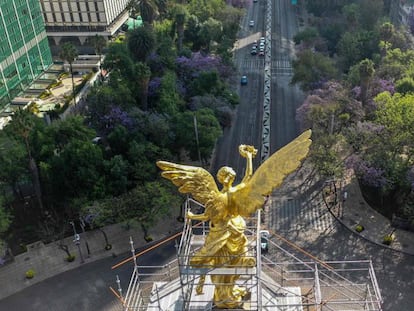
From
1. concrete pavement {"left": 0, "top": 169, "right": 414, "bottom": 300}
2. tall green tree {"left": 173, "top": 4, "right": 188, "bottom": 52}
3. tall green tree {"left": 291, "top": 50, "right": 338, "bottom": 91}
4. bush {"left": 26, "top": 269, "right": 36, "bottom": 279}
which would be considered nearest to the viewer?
bush {"left": 26, "top": 269, "right": 36, "bottom": 279}

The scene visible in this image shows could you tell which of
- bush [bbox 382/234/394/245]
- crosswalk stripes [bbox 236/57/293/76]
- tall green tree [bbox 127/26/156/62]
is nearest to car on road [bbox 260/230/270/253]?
Answer: bush [bbox 382/234/394/245]

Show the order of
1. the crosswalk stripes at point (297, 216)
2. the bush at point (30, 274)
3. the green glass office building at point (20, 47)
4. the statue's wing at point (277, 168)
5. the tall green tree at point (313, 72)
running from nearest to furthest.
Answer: the statue's wing at point (277, 168) → the bush at point (30, 274) → the crosswalk stripes at point (297, 216) → the tall green tree at point (313, 72) → the green glass office building at point (20, 47)

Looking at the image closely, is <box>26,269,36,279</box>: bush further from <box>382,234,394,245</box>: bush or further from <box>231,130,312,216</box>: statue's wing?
<box>382,234,394,245</box>: bush

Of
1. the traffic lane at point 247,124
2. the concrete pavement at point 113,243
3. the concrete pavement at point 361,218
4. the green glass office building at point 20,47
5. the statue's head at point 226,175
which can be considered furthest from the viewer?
the green glass office building at point 20,47

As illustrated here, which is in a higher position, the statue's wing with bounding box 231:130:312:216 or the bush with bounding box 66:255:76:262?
the statue's wing with bounding box 231:130:312:216

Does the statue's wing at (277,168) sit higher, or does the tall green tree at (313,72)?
the statue's wing at (277,168)

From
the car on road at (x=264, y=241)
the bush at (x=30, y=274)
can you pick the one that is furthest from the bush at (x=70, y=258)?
the car on road at (x=264, y=241)

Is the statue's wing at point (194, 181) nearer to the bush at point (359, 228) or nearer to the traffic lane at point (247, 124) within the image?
the bush at point (359, 228)
